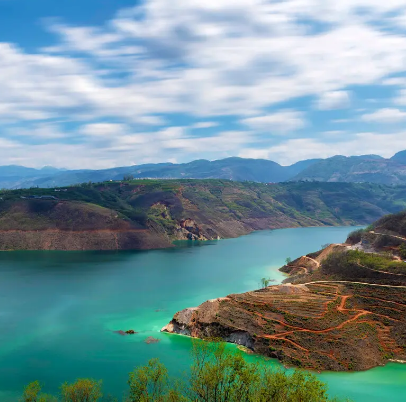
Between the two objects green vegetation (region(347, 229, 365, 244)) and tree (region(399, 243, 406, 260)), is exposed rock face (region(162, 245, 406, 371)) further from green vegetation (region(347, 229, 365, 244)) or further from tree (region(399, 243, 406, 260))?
green vegetation (region(347, 229, 365, 244))

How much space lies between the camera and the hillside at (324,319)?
47188 millimetres

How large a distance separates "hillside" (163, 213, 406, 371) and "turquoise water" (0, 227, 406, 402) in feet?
9.14

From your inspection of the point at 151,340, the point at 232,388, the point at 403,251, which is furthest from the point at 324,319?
the point at 403,251

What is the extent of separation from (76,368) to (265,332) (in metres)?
23.5

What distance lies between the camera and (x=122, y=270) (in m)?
104

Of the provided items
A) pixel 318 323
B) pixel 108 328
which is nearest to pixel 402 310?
pixel 318 323

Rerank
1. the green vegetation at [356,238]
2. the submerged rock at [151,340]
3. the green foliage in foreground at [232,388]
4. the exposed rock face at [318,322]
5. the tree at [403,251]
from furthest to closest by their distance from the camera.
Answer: the green vegetation at [356,238], the tree at [403,251], the submerged rock at [151,340], the exposed rock face at [318,322], the green foliage in foreground at [232,388]

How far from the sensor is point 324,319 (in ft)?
176

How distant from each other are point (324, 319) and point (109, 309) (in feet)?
117

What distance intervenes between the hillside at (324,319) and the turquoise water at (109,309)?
2.79m

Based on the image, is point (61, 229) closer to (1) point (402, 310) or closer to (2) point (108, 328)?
(2) point (108, 328)

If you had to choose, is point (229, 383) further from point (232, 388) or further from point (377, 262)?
point (377, 262)

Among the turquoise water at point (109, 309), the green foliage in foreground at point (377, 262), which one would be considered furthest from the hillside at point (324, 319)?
the turquoise water at point (109, 309)

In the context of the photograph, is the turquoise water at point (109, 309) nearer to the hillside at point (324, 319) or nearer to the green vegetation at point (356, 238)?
the hillside at point (324, 319)
